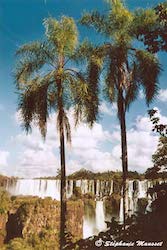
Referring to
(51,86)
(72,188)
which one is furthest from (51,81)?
(72,188)

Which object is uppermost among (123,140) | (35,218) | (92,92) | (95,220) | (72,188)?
(92,92)

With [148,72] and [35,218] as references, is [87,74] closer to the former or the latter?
[148,72]

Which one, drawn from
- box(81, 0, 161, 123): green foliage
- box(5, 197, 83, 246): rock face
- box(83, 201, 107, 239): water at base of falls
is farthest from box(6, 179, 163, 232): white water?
box(81, 0, 161, 123): green foliage

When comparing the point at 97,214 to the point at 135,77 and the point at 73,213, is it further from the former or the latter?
the point at 135,77

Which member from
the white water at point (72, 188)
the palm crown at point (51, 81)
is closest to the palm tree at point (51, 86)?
the palm crown at point (51, 81)

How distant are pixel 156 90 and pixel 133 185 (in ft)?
104

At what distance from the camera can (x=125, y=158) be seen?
46.2ft

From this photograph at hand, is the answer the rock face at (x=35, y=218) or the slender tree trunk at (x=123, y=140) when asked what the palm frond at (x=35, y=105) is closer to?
the slender tree trunk at (x=123, y=140)

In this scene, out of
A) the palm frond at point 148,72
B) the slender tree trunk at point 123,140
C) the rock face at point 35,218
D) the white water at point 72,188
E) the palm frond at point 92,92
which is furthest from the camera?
the white water at point 72,188

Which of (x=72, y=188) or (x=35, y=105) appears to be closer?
(x=35, y=105)

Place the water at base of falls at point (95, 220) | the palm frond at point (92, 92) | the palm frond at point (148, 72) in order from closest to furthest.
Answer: the palm frond at point (92, 92) → the palm frond at point (148, 72) → the water at base of falls at point (95, 220)

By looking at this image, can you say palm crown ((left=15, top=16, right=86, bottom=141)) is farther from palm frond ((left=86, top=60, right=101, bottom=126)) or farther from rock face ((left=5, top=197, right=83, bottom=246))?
rock face ((left=5, top=197, right=83, bottom=246))

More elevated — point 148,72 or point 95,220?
point 148,72

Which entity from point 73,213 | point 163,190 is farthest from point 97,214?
point 163,190
